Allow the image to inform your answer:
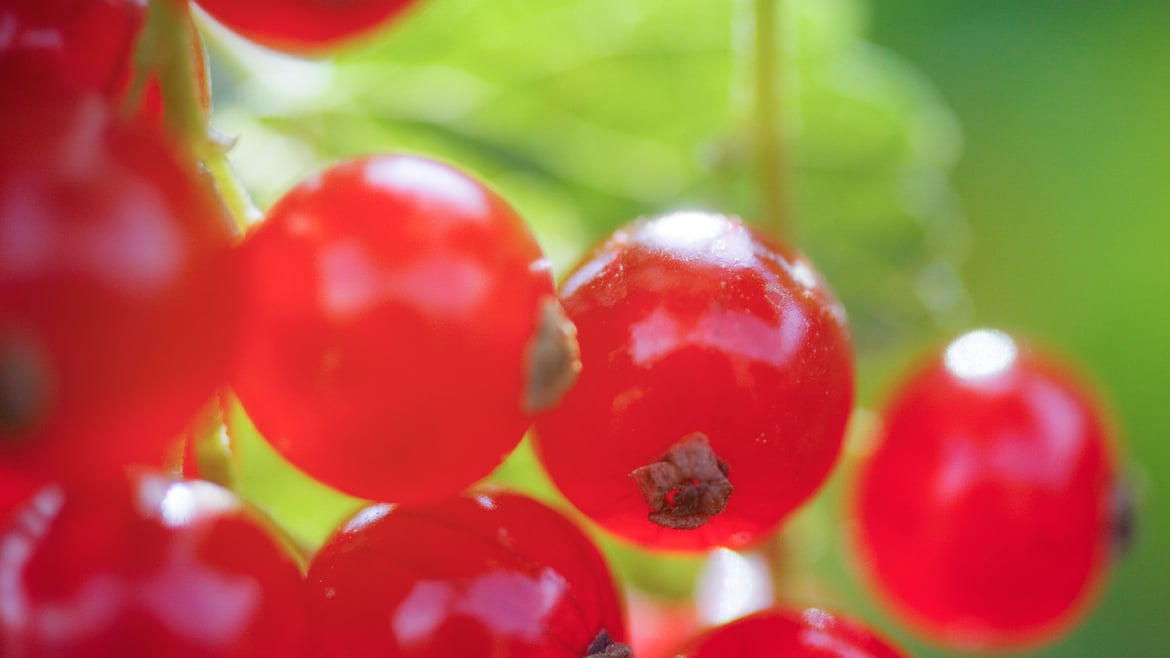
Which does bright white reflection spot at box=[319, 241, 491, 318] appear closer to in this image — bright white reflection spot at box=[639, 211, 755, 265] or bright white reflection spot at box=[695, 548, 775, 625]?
bright white reflection spot at box=[639, 211, 755, 265]

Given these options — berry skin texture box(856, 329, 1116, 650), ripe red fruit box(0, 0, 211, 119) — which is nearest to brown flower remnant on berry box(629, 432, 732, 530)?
ripe red fruit box(0, 0, 211, 119)

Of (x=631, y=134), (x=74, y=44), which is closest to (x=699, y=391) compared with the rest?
(x=74, y=44)

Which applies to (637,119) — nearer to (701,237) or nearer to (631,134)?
(631,134)

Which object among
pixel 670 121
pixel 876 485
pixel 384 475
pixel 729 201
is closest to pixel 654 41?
pixel 670 121

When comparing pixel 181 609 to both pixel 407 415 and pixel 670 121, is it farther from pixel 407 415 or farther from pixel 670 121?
pixel 670 121

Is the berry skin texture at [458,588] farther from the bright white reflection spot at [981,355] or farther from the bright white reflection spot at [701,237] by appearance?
the bright white reflection spot at [981,355]

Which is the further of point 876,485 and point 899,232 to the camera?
point 899,232
